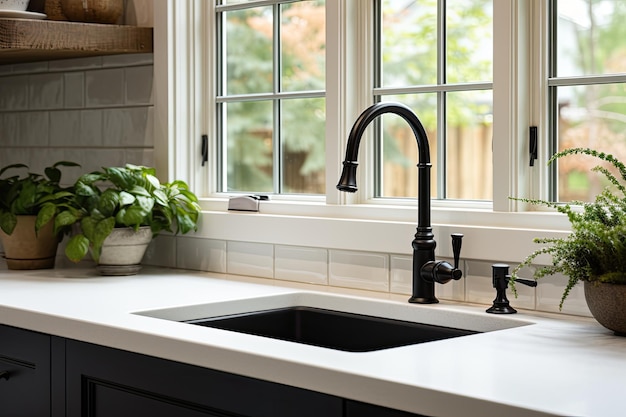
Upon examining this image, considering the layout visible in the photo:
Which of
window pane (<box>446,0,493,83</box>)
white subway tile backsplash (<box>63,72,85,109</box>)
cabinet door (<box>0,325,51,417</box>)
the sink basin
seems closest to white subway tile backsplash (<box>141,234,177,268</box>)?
white subway tile backsplash (<box>63,72,85,109</box>)

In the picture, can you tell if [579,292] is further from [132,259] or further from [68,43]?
[68,43]

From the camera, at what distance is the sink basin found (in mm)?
2162

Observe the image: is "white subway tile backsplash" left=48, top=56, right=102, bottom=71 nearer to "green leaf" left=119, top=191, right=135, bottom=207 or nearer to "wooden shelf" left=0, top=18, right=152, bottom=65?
"wooden shelf" left=0, top=18, right=152, bottom=65

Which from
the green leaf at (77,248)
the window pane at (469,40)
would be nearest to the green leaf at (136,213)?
the green leaf at (77,248)

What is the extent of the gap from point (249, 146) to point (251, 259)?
42 cm

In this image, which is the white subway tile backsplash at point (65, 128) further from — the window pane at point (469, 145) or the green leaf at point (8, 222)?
the window pane at point (469, 145)

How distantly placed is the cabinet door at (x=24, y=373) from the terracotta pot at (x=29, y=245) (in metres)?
0.68

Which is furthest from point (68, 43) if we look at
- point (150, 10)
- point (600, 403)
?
point (600, 403)

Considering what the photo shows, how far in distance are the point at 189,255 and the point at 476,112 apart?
1.03m

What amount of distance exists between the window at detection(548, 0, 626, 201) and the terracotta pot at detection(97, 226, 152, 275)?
1.20 m

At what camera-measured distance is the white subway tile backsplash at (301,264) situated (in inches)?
102

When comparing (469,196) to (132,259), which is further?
(132,259)

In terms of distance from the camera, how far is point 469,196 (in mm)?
2436

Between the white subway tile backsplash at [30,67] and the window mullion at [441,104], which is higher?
the white subway tile backsplash at [30,67]
